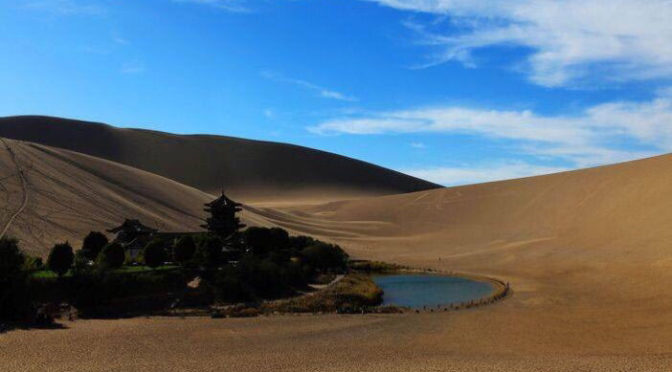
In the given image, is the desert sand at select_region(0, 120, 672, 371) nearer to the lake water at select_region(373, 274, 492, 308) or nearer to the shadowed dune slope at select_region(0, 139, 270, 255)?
the lake water at select_region(373, 274, 492, 308)

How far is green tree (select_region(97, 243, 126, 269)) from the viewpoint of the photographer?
1176 inches

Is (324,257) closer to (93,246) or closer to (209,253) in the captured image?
(209,253)

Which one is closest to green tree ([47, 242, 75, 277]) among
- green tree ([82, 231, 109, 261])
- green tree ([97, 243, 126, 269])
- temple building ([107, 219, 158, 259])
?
green tree ([97, 243, 126, 269])

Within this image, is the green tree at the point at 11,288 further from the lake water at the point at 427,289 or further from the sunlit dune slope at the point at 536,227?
the sunlit dune slope at the point at 536,227

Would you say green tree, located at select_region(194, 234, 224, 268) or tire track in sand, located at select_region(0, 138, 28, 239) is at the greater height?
tire track in sand, located at select_region(0, 138, 28, 239)

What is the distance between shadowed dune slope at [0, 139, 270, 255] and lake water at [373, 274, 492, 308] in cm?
1956

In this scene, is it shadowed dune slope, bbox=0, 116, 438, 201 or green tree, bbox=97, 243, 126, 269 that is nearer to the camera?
green tree, bbox=97, 243, 126, 269

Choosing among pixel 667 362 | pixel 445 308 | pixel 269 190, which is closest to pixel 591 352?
pixel 667 362

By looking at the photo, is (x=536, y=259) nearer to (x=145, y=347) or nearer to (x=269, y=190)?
(x=145, y=347)

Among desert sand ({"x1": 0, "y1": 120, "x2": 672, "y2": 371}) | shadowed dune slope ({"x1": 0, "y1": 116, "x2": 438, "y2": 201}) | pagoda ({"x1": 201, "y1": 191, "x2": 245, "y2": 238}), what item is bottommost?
desert sand ({"x1": 0, "y1": 120, "x2": 672, "y2": 371})

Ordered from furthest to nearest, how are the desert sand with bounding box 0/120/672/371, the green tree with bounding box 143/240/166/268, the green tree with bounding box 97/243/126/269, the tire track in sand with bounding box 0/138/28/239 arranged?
the tire track in sand with bounding box 0/138/28/239 → the green tree with bounding box 143/240/166/268 → the green tree with bounding box 97/243/126/269 → the desert sand with bounding box 0/120/672/371

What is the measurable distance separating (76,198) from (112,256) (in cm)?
2303

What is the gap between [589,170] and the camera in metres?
78.8

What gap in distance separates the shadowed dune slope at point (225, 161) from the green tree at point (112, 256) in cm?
8748
